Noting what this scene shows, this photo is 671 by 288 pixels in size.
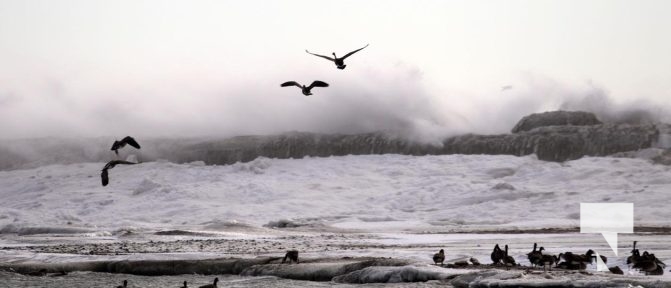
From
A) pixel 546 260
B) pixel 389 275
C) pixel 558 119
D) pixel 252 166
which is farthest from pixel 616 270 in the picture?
pixel 252 166

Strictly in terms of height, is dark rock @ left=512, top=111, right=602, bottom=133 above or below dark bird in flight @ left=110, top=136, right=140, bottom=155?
above

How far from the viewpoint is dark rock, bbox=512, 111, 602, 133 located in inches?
3349

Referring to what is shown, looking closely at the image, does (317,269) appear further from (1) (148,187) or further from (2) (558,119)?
(2) (558,119)

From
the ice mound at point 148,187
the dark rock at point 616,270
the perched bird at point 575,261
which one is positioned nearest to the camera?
the dark rock at point 616,270

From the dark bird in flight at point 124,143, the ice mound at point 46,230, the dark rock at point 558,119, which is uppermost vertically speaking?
the dark rock at point 558,119

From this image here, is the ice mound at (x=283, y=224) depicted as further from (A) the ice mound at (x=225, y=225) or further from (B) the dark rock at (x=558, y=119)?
(B) the dark rock at (x=558, y=119)

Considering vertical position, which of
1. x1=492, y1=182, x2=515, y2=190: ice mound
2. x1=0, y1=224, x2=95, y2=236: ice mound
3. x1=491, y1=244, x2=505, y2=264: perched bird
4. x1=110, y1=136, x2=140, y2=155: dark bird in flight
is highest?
x1=110, y1=136, x2=140, y2=155: dark bird in flight

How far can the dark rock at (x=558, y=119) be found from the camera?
85.1 meters

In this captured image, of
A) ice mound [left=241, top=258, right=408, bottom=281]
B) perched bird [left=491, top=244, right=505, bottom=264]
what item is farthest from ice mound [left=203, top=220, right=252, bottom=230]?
perched bird [left=491, top=244, right=505, bottom=264]

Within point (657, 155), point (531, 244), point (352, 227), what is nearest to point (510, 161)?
point (657, 155)

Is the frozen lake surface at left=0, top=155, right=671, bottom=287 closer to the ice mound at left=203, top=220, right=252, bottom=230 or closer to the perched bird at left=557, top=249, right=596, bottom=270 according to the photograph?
the ice mound at left=203, top=220, right=252, bottom=230

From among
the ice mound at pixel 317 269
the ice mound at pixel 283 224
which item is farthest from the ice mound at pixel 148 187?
the ice mound at pixel 317 269

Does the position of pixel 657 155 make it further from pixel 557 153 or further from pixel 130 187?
pixel 130 187

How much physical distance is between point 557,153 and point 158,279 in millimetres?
55944
